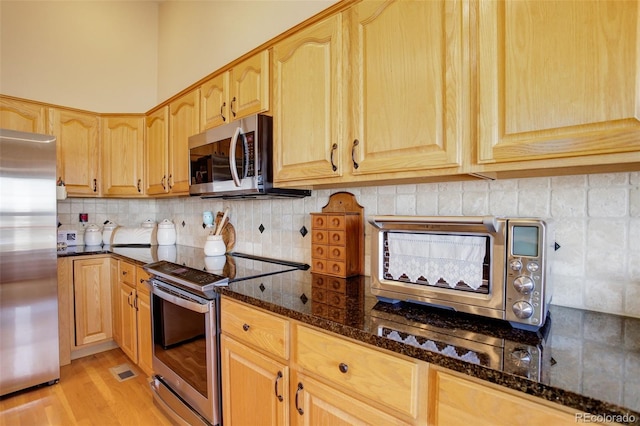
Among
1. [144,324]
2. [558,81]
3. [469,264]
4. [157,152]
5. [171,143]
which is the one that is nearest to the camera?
[558,81]

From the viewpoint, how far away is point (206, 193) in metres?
2.01

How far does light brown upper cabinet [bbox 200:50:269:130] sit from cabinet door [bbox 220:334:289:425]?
47.3 inches

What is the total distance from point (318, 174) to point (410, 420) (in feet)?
3.16

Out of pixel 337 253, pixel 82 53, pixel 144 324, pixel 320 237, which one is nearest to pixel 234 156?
pixel 320 237

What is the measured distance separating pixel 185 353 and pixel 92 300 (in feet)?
4.90

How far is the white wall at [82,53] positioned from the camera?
275cm

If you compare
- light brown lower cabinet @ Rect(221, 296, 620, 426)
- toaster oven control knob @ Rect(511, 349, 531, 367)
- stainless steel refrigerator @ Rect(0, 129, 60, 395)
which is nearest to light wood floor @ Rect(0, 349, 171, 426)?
stainless steel refrigerator @ Rect(0, 129, 60, 395)

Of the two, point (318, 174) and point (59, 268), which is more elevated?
point (318, 174)

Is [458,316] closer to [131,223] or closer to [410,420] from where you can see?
[410,420]

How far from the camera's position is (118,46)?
3262 mm

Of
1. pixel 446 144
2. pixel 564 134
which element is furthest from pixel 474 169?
pixel 564 134

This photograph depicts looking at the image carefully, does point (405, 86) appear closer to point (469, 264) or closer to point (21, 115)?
point (469, 264)

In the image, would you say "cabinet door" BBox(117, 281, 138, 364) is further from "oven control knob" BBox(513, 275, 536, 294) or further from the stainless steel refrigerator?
"oven control knob" BBox(513, 275, 536, 294)

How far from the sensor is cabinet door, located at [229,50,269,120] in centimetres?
172
